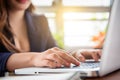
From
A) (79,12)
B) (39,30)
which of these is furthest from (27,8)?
(79,12)

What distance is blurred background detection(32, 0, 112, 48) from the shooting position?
966 mm

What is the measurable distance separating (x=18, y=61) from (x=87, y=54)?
0.28 metres

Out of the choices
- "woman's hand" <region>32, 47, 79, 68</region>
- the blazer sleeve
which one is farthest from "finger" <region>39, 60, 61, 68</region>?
the blazer sleeve

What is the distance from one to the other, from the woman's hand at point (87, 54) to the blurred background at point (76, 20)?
0.02 meters

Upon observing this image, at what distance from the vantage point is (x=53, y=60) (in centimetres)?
95

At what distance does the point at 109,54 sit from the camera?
0.88 m

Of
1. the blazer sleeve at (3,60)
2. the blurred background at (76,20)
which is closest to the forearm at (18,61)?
the blazer sleeve at (3,60)

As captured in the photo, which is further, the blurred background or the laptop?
the blurred background

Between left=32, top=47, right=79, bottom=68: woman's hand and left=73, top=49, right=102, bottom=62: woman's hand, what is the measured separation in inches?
1.2

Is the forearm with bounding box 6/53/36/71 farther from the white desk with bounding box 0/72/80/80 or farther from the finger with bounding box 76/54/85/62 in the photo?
the finger with bounding box 76/54/85/62

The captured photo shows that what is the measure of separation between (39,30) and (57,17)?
89 mm

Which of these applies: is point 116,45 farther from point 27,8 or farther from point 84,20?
point 27,8

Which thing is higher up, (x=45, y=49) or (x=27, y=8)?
(x=27, y=8)

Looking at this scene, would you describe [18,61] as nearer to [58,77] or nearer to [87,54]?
[58,77]
